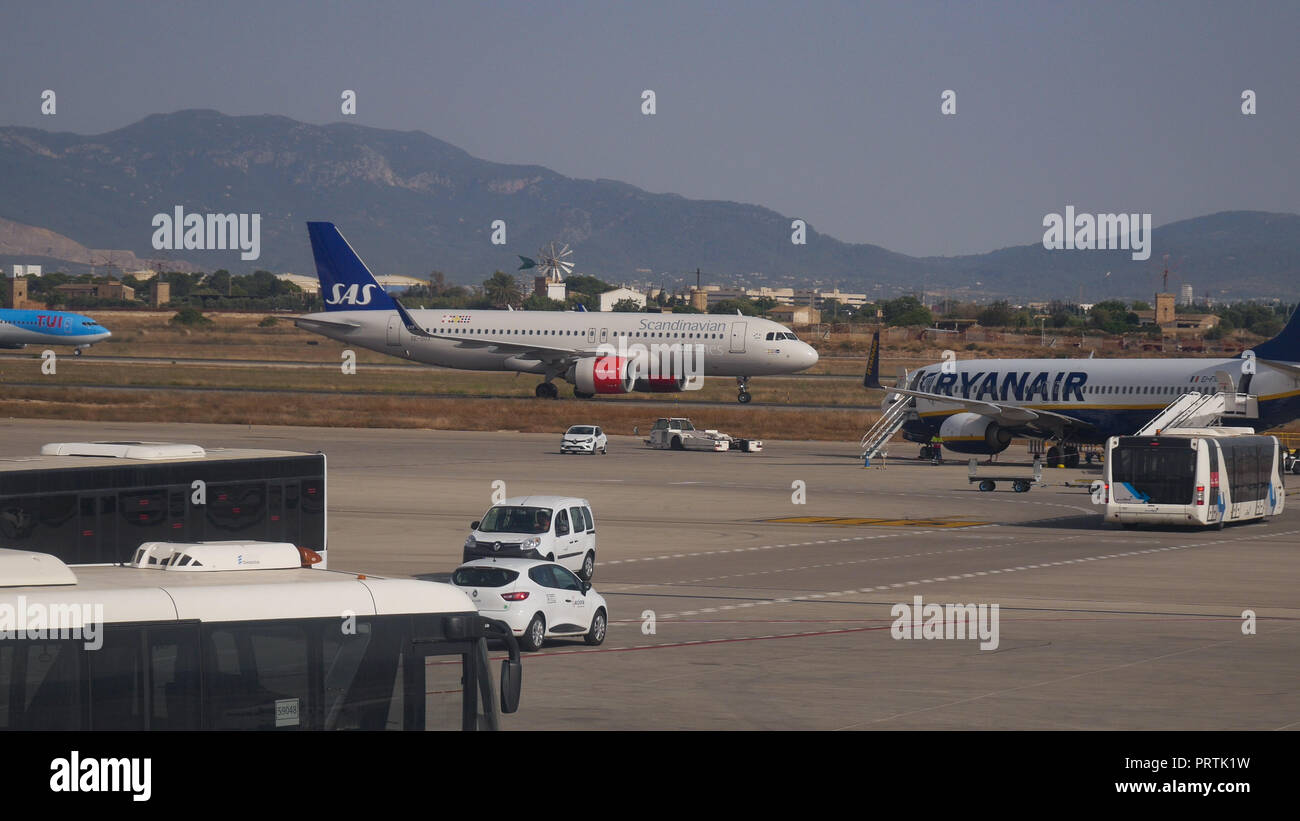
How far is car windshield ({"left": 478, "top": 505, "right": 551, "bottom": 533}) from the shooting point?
3256 centimetres

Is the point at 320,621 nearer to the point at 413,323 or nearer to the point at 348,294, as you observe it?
the point at 413,323

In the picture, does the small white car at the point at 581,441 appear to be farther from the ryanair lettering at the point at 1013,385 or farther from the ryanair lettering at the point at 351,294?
the ryanair lettering at the point at 351,294

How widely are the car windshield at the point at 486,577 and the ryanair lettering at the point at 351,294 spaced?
3225 inches

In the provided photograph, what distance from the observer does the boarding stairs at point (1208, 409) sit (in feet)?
195

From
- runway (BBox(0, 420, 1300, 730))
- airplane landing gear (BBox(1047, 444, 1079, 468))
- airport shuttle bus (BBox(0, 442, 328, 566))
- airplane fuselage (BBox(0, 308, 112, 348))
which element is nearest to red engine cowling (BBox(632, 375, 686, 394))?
runway (BBox(0, 420, 1300, 730))

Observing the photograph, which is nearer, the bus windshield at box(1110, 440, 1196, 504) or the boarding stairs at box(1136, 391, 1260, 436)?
the bus windshield at box(1110, 440, 1196, 504)

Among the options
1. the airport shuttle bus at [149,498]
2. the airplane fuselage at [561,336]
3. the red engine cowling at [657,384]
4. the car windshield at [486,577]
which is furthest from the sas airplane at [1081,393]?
the airport shuttle bus at [149,498]

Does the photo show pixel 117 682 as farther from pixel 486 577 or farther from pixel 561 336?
pixel 561 336

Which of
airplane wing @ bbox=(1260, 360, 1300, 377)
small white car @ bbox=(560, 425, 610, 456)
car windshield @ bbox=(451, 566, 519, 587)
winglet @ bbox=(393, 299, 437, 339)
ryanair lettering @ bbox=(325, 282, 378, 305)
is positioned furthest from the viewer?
ryanair lettering @ bbox=(325, 282, 378, 305)

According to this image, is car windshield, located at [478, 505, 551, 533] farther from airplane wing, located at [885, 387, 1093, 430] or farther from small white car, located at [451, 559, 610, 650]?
airplane wing, located at [885, 387, 1093, 430]

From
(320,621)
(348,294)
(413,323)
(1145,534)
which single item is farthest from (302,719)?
(348,294)

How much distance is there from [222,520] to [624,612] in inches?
330

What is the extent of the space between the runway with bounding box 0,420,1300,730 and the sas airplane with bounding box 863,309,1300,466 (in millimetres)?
2774
